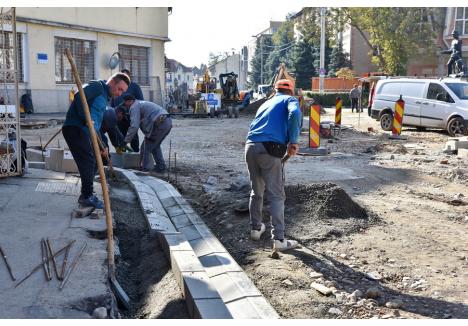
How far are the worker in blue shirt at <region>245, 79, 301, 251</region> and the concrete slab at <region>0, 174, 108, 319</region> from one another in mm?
1709

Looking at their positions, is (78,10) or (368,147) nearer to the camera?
(368,147)

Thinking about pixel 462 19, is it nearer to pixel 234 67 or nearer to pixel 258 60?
pixel 258 60

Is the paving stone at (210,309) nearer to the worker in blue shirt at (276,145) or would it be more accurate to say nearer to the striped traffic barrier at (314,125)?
→ the worker in blue shirt at (276,145)

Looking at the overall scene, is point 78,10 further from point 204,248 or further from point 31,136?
point 204,248

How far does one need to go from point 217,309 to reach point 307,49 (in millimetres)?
54303

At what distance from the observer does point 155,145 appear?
32.6 ft

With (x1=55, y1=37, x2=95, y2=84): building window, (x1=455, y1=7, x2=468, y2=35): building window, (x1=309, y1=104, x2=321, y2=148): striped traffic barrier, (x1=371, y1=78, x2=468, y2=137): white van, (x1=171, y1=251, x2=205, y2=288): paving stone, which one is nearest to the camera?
(x1=171, y1=251, x2=205, y2=288): paving stone

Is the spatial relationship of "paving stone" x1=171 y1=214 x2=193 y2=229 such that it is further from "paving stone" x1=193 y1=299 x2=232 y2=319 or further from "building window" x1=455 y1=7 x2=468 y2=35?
"building window" x1=455 y1=7 x2=468 y2=35

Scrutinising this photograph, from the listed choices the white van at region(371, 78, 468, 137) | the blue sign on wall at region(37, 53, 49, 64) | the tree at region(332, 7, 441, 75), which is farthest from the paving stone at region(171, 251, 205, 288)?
the tree at region(332, 7, 441, 75)

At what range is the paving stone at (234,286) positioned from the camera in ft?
14.1

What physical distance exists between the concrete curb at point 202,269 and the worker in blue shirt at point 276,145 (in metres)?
0.65

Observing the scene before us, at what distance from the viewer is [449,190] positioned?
9430mm

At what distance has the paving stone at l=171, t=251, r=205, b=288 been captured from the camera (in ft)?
14.9
